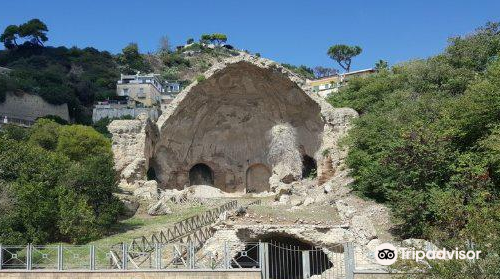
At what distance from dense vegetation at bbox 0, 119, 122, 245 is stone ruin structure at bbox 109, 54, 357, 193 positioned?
9.15m

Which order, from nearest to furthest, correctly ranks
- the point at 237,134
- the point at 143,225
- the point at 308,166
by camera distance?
1. the point at 143,225
2. the point at 308,166
3. the point at 237,134

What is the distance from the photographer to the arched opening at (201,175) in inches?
1678

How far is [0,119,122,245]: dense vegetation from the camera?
19984mm

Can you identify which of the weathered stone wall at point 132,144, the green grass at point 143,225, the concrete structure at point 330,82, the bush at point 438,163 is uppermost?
the concrete structure at point 330,82

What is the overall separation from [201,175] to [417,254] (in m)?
32.1

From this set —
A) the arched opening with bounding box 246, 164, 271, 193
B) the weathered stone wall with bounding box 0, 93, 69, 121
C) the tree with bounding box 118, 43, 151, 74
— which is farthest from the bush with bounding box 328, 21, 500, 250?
the tree with bounding box 118, 43, 151, 74

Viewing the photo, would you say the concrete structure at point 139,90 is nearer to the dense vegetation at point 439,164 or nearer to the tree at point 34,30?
the tree at point 34,30

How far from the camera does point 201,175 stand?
42906 mm

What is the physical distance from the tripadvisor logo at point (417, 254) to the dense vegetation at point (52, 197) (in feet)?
39.1

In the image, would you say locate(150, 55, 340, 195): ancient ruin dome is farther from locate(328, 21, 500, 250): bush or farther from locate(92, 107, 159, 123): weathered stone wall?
locate(92, 107, 159, 123): weathered stone wall

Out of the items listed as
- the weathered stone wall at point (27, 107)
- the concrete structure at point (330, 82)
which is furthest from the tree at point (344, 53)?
the weathered stone wall at point (27, 107)

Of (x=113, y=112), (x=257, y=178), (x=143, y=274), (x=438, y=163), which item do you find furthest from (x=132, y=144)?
(x=113, y=112)

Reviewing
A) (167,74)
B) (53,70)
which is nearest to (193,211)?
(53,70)

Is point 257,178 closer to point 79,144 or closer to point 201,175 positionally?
point 201,175
